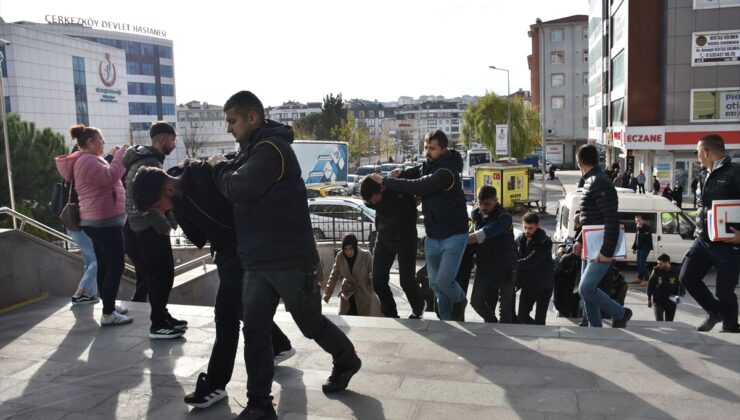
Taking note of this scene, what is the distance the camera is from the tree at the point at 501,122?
51531mm

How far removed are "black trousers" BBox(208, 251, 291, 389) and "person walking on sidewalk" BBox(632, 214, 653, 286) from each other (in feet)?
40.2

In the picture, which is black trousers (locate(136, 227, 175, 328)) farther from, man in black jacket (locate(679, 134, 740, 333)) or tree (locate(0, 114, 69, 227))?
tree (locate(0, 114, 69, 227))

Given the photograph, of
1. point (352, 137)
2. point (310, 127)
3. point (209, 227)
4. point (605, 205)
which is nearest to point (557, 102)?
point (352, 137)

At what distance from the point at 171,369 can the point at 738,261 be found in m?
4.54

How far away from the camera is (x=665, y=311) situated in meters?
8.83

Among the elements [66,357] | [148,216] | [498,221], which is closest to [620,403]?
[498,221]

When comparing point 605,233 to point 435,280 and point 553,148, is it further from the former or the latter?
point 553,148

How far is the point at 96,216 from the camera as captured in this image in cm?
582

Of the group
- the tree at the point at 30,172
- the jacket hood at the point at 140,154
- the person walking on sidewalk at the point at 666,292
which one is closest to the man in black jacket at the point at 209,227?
the jacket hood at the point at 140,154

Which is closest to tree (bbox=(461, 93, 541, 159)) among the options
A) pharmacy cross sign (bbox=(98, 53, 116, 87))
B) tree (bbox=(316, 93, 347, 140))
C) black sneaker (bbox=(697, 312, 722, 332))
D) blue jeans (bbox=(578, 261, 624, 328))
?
tree (bbox=(316, 93, 347, 140))

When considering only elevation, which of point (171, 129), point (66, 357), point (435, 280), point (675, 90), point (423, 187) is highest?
point (675, 90)

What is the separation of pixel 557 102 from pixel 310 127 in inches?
1180

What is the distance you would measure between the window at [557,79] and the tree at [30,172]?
2264 inches

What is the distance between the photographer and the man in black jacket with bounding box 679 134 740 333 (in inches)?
204
